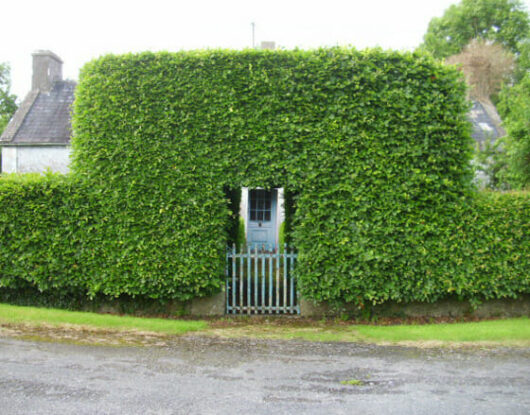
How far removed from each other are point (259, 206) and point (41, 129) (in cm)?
1044

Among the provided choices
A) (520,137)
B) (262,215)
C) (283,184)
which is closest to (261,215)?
(262,215)

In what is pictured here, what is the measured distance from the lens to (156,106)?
8.07 meters

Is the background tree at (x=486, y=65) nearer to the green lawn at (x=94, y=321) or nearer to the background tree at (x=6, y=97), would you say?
the green lawn at (x=94, y=321)

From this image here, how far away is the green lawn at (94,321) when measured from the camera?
7457 mm

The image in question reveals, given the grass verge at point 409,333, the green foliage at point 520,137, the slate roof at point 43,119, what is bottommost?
the grass verge at point 409,333

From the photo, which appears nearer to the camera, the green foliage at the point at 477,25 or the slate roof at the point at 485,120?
the slate roof at the point at 485,120

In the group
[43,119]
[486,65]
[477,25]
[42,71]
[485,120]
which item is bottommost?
[43,119]

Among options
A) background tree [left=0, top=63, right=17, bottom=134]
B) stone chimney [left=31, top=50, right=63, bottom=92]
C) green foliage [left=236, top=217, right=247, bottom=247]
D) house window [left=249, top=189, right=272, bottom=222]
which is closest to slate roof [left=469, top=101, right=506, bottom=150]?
house window [left=249, top=189, right=272, bottom=222]

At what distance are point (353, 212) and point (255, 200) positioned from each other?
1130cm

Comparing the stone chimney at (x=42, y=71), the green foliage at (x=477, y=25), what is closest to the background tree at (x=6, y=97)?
the stone chimney at (x=42, y=71)

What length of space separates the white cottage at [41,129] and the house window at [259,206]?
8144 mm

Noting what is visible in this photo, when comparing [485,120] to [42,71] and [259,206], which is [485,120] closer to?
[259,206]

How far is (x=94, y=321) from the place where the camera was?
7.62 meters

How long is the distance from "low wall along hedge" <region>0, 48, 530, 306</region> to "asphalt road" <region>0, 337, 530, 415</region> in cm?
168
